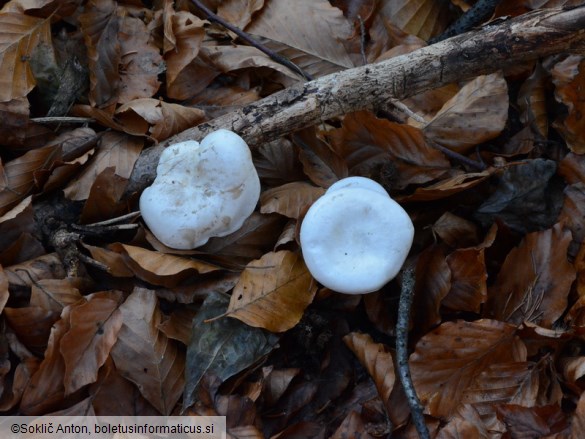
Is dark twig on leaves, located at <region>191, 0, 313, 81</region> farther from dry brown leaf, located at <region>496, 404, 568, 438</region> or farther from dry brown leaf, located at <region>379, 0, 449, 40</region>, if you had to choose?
dry brown leaf, located at <region>496, 404, 568, 438</region>

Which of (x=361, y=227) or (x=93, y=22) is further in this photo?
(x=93, y=22)

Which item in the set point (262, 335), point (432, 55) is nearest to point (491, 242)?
point (432, 55)

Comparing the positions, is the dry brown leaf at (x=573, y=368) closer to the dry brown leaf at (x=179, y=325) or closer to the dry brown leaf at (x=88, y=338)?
the dry brown leaf at (x=179, y=325)

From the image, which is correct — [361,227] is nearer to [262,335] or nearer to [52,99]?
[262,335]

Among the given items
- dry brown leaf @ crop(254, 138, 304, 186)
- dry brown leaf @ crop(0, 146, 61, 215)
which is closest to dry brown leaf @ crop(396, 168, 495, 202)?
dry brown leaf @ crop(254, 138, 304, 186)

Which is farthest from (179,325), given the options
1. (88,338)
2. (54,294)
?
(54,294)

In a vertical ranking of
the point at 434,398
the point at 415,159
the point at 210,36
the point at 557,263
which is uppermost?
the point at 210,36

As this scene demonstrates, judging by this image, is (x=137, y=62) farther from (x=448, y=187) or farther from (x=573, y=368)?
(x=573, y=368)
